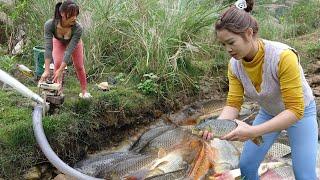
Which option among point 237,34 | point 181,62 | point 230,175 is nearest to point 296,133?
point 237,34

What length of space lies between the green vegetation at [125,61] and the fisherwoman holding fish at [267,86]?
2285 millimetres

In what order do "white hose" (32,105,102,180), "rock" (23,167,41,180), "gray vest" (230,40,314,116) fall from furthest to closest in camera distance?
"rock" (23,167,41,180) < "white hose" (32,105,102,180) < "gray vest" (230,40,314,116)

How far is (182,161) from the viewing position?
14.5 feet

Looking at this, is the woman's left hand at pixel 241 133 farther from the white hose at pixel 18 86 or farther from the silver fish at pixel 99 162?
the silver fish at pixel 99 162

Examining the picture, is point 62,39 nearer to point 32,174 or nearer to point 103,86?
point 103,86

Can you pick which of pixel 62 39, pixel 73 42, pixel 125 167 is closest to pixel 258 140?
pixel 125 167

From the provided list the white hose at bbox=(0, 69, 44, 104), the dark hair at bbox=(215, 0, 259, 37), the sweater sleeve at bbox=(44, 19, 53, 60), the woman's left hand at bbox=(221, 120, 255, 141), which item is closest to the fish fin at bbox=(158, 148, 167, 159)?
the white hose at bbox=(0, 69, 44, 104)

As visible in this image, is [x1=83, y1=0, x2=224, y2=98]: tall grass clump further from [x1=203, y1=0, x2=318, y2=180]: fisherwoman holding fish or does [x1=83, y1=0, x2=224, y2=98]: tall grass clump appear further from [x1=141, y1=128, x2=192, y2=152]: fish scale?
[x1=203, y1=0, x2=318, y2=180]: fisherwoman holding fish

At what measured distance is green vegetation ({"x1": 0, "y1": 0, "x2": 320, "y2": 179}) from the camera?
484 cm

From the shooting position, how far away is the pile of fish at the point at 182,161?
429cm

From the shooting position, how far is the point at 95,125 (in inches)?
192

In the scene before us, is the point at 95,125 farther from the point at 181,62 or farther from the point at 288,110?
the point at 288,110

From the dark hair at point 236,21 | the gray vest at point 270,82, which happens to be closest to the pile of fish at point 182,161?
the gray vest at point 270,82

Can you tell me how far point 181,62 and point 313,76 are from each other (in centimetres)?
228
